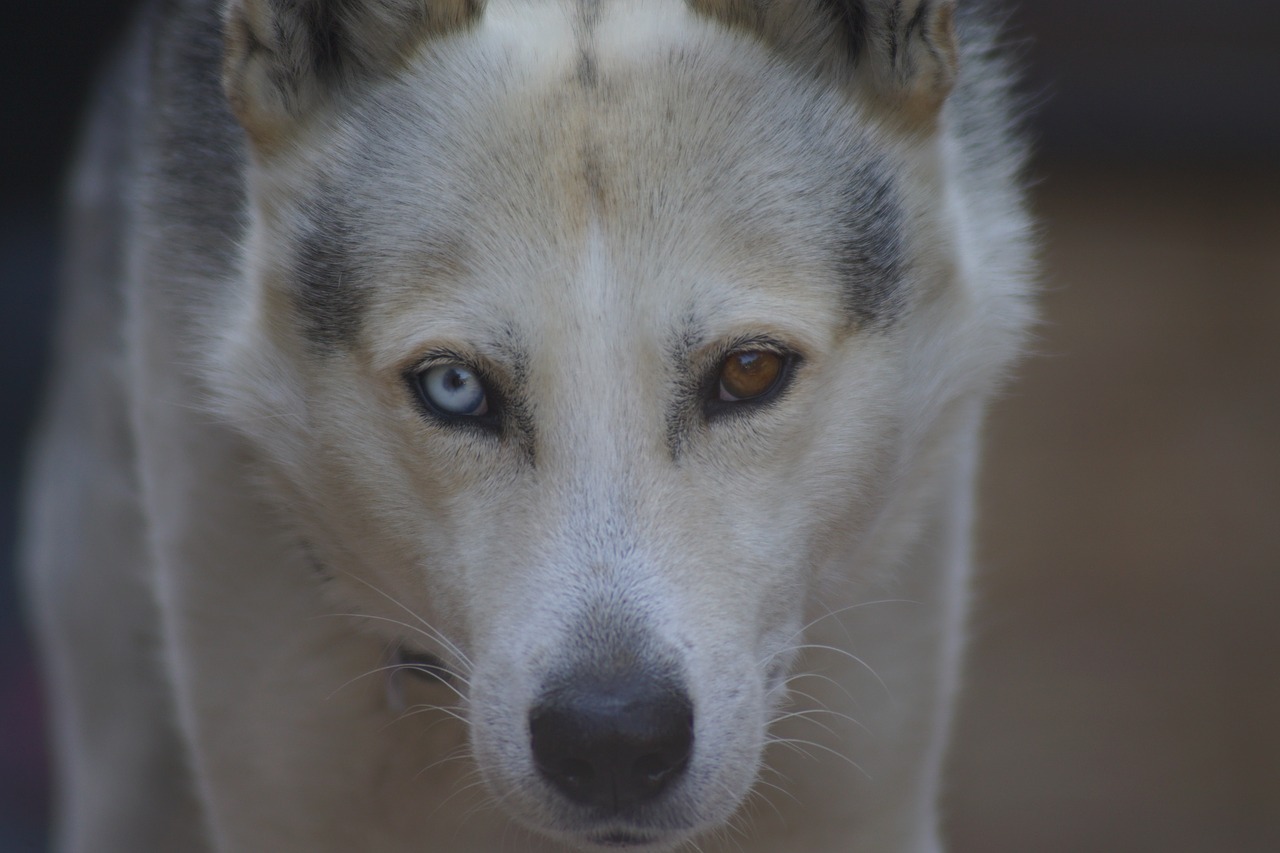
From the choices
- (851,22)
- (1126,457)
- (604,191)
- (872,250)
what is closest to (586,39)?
(604,191)

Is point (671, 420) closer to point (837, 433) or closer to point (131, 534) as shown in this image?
point (837, 433)

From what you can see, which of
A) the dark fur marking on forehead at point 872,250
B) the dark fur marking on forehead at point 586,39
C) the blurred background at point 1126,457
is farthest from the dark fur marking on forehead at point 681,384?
the blurred background at point 1126,457

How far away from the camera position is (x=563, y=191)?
234 cm

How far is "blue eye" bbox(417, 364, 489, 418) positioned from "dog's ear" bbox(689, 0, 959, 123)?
77cm

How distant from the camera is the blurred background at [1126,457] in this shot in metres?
6.12

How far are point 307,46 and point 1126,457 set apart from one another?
480cm

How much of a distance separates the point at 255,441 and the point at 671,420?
2.81 ft

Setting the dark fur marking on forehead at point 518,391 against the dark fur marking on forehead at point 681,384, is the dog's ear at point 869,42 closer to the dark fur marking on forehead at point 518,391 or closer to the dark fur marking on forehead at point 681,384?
the dark fur marking on forehead at point 681,384

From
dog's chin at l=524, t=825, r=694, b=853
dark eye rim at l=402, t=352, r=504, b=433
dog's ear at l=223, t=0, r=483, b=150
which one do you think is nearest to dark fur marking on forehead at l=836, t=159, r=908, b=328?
dark eye rim at l=402, t=352, r=504, b=433

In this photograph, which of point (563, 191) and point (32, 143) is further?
point (32, 143)

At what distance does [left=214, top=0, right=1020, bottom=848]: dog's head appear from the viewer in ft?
7.27

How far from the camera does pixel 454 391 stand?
2.34m

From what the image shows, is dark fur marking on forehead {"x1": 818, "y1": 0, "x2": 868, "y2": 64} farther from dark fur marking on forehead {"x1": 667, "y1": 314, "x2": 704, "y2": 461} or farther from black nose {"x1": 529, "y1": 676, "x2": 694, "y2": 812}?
black nose {"x1": 529, "y1": 676, "x2": 694, "y2": 812}

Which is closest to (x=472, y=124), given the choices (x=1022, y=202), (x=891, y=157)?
(x=891, y=157)
